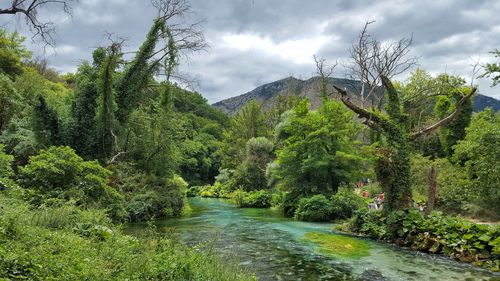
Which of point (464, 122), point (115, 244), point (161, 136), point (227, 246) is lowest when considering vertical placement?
point (227, 246)

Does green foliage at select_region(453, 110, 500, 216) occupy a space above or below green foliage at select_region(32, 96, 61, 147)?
below

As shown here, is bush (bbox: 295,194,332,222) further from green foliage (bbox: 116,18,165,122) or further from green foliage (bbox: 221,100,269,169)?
green foliage (bbox: 221,100,269,169)

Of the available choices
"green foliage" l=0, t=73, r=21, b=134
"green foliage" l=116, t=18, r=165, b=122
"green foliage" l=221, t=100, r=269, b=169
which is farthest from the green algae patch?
"green foliage" l=221, t=100, r=269, b=169

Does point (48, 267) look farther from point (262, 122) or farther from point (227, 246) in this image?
point (262, 122)

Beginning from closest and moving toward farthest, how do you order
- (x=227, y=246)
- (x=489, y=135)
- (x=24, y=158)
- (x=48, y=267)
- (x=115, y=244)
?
(x=48, y=267) < (x=115, y=244) < (x=227, y=246) < (x=489, y=135) < (x=24, y=158)

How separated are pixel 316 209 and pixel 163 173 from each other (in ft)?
31.2

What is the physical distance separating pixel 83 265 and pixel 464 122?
29349 mm

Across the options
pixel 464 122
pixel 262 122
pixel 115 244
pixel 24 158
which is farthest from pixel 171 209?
pixel 262 122

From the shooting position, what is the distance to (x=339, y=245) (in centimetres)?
→ 1331

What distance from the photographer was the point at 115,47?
2097cm

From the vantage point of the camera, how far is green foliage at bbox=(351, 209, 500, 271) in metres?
11.1

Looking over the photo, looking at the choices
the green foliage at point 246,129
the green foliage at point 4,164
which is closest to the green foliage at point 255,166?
the green foliage at point 246,129

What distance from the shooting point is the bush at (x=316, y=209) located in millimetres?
20922

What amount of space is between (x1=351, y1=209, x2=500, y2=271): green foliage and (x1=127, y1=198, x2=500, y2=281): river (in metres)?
0.60
